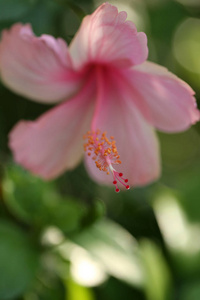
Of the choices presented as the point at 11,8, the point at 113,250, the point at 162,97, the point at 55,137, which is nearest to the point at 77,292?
the point at 113,250

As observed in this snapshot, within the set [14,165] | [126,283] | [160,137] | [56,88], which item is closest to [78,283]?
[126,283]

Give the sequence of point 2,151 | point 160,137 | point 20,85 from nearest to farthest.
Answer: point 20,85 < point 2,151 < point 160,137

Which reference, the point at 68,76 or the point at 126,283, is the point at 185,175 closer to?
the point at 126,283

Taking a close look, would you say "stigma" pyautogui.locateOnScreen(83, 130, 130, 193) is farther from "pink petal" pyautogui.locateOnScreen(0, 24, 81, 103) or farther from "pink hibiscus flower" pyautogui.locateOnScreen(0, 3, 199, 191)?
"pink petal" pyautogui.locateOnScreen(0, 24, 81, 103)

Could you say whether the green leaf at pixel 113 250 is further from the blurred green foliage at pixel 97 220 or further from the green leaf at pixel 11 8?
the green leaf at pixel 11 8

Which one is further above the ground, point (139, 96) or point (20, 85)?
point (20, 85)

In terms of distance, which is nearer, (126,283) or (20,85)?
(20,85)

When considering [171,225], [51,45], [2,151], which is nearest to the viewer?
[51,45]

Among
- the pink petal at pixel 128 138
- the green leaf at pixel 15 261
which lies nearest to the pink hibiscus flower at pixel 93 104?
the pink petal at pixel 128 138

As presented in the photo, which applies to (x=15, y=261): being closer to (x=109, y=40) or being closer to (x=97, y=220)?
(x=97, y=220)
